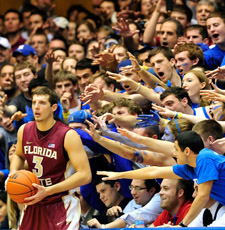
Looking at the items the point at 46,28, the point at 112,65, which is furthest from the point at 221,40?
the point at 46,28

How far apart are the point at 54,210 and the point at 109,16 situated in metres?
6.97

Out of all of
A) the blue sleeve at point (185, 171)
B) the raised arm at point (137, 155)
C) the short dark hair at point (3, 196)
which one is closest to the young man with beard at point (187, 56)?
the raised arm at point (137, 155)

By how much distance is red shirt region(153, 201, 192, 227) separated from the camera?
6.98 meters

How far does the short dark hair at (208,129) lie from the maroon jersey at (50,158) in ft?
4.53

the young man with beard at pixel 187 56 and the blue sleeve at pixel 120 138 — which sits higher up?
the young man with beard at pixel 187 56

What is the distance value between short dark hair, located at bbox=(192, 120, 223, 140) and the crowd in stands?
10 mm

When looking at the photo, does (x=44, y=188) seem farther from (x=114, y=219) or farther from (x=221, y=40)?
(x=221, y=40)

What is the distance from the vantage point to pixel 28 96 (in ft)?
32.2

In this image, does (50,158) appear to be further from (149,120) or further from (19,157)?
(149,120)

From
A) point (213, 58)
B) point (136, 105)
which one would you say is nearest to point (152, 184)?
point (136, 105)

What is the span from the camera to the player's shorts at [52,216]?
661 centimetres

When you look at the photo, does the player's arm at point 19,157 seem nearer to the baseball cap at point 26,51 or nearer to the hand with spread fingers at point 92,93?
the hand with spread fingers at point 92,93

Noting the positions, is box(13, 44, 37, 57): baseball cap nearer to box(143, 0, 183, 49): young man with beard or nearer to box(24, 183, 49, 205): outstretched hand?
box(143, 0, 183, 49): young man with beard

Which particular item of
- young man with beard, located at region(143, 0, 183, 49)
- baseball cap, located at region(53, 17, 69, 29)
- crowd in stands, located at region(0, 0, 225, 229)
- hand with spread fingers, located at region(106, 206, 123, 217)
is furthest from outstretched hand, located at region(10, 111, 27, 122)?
baseball cap, located at region(53, 17, 69, 29)
